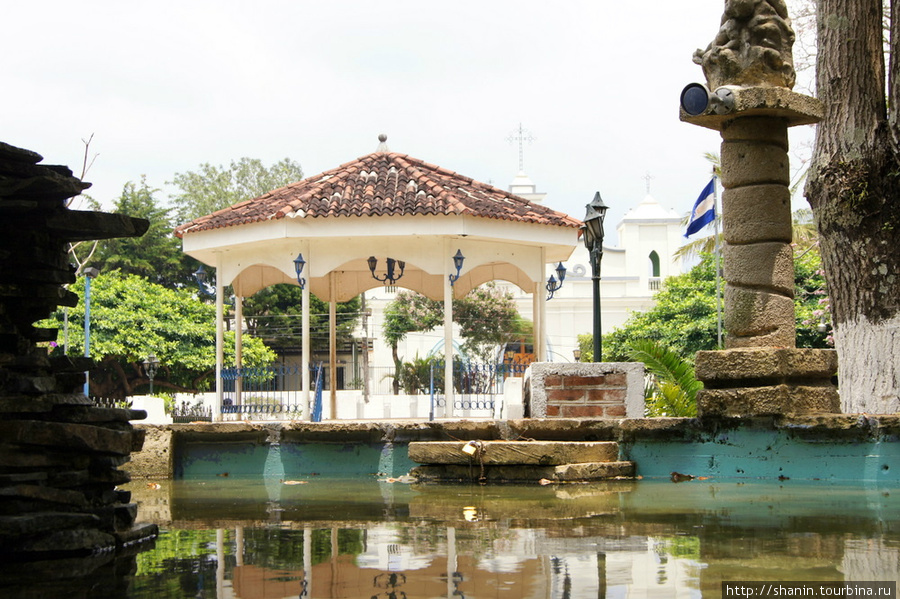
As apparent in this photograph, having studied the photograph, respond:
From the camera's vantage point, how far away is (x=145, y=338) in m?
34.9

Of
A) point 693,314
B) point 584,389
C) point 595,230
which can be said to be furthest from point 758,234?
point 693,314

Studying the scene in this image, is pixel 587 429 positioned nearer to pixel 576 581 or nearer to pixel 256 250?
A: pixel 576 581

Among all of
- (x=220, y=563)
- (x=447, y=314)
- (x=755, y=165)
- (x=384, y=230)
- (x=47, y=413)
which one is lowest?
(x=220, y=563)

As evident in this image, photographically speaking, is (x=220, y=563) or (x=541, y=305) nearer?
(x=220, y=563)

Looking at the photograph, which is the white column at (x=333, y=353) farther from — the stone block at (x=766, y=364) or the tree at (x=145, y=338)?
the tree at (x=145, y=338)

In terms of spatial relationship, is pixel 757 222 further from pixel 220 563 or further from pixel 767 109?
pixel 220 563

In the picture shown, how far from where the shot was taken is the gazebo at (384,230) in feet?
45.5

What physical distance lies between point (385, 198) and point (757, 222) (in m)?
7.58

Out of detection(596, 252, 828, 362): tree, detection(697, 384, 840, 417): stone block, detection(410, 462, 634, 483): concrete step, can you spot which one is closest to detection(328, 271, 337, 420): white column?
detection(410, 462, 634, 483): concrete step

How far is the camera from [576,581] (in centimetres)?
401

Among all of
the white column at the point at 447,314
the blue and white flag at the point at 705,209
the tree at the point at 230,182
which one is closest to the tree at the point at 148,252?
the tree at the point at 230,182

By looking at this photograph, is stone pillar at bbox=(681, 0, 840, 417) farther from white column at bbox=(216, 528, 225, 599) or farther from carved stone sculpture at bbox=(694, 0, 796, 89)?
white column at bbox=(216, 528, 225, 599)

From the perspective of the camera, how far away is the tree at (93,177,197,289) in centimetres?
4556

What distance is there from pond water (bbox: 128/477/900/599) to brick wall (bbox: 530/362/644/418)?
3.76ft
